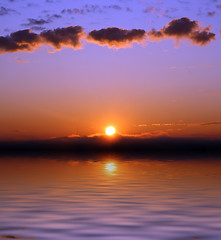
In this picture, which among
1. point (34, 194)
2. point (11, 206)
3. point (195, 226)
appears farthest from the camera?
point (34, 194)

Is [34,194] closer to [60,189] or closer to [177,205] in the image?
[60,189]

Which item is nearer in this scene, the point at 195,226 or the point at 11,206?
the point at 195,226

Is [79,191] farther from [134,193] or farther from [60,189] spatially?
[134,193]

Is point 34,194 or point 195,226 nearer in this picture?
point 195,226

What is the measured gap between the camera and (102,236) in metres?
12.8

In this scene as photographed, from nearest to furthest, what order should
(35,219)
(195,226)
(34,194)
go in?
(195,226) → (35,219) → (34,194)

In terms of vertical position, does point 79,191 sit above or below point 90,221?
above

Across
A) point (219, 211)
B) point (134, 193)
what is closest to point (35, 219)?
point (219, 211)

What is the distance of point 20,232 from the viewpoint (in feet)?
44.1

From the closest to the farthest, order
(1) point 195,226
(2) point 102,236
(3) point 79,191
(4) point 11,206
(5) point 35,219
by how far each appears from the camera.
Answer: (2) point 102,236
(1) point 195,226
(5) point 35,219
(4) point 11,206
(3) point 79,191

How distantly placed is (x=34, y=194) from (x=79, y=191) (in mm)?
3107

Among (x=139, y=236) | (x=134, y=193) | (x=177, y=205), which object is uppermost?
(x=134, y=193)

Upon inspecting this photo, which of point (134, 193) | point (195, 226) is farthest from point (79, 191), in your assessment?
point (195, 226)

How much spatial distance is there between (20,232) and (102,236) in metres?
2.81
